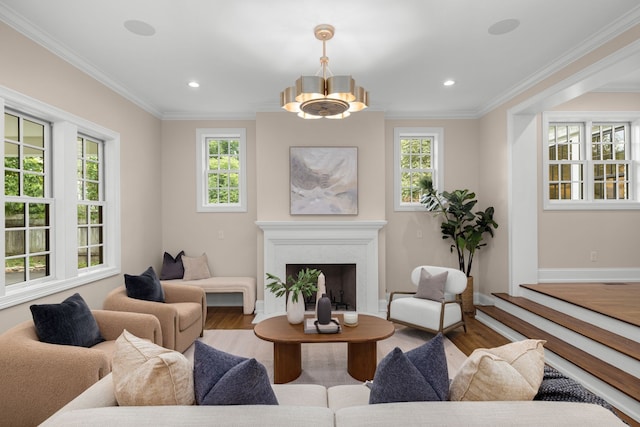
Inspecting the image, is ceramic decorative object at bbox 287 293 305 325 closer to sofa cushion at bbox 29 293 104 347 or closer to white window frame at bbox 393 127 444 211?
sofa cushion at bbox 29 293 104 347

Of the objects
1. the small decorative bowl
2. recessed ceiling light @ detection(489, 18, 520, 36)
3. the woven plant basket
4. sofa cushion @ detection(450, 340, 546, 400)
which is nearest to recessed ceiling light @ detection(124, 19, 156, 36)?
recessed ceiling light @ detection(489, 18, 520, 36)

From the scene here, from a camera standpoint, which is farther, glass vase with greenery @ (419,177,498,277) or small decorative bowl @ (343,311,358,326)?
glass vase with greenery @ (419,177,498,277)

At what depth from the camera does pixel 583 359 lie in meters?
2.90

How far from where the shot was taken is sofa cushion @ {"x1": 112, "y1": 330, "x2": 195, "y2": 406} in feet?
4.33

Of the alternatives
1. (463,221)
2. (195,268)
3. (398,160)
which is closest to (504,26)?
(398,160)

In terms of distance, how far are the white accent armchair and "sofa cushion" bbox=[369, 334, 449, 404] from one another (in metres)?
2.42

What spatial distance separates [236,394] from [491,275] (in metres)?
4.56

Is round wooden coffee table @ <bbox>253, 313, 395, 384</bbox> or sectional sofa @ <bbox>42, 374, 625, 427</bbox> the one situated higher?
sectional sofa @ <bbox>42, 374, 625, 427</bbox>

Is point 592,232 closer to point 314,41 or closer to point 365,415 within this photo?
point 314,41

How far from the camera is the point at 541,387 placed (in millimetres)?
1411

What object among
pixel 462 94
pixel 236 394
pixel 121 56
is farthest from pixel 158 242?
pixel 462 94

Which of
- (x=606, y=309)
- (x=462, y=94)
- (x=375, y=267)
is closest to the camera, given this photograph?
(x=606, y=309)

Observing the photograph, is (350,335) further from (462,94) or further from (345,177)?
(462,94)

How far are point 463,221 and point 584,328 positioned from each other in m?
2.05
